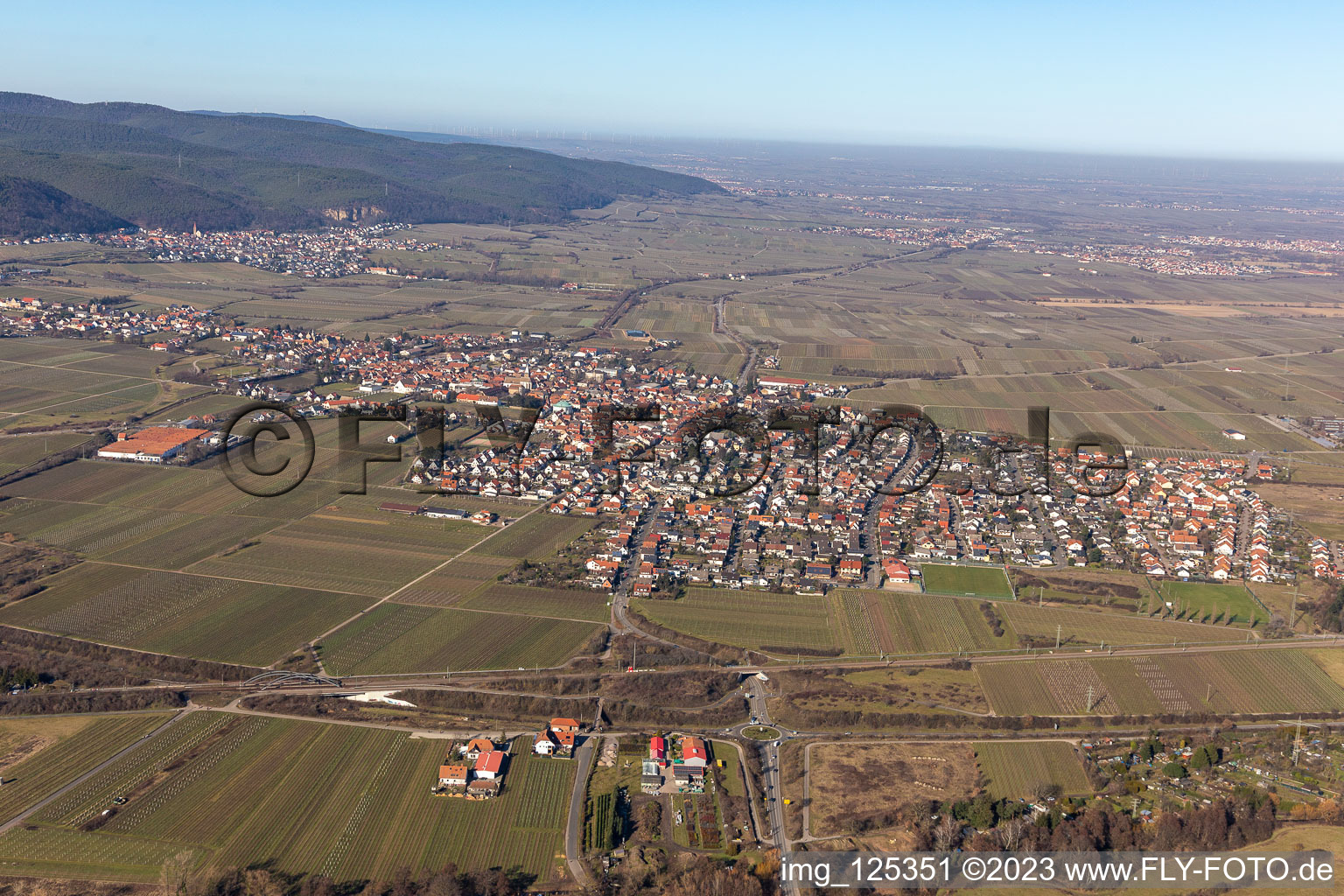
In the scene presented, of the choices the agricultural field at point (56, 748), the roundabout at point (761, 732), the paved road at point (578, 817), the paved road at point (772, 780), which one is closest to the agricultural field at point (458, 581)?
the agricultural field at point (56, 748)

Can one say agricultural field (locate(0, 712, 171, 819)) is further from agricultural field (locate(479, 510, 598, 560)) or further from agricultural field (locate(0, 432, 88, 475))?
agricultural field (locate(0, 432, 88, 475))

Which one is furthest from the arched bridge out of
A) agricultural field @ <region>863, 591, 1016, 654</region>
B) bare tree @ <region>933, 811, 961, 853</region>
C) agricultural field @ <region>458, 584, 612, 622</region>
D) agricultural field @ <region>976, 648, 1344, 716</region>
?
agricultural field @ <region>976, 648, 1344, 716</region>

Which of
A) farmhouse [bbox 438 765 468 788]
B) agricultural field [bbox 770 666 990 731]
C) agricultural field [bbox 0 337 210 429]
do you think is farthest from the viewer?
agricultural field [bbox 0 337 210 429]

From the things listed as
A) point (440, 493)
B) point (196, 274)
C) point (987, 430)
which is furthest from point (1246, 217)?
point (440, 493)

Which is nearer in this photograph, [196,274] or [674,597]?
[674,597]

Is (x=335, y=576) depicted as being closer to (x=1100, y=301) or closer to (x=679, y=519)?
(x=679, y=519)

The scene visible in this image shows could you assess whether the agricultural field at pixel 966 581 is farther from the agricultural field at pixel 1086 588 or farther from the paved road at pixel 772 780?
the paved road at pixel 772 780

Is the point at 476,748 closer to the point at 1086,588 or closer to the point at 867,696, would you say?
the point at 867,696
